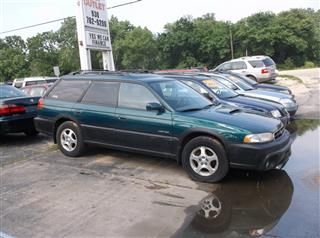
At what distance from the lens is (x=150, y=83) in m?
6.32

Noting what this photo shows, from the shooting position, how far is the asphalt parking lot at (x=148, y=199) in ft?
13.4

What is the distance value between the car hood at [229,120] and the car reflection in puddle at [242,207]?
79cm

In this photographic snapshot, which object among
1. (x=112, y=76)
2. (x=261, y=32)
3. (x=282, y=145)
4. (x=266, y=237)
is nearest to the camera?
(x=266, y=237)

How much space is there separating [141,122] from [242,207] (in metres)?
2.25

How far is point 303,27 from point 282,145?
2086 inches

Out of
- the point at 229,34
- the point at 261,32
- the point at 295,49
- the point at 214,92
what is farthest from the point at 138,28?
the point at 214,92

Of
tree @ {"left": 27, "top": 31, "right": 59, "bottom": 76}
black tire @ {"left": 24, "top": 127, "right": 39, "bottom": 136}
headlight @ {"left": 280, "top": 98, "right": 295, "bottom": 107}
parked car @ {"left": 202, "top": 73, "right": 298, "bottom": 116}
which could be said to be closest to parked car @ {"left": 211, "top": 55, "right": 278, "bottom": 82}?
parked car @ {"left": 202, "top": 73, "right": 298, "bottom": 116}

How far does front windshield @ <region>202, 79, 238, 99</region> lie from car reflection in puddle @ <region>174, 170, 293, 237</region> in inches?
141

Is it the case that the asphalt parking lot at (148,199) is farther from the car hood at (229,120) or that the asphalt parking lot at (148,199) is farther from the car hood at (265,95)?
the car hood at (265,95)

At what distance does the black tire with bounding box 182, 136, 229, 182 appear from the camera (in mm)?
5273

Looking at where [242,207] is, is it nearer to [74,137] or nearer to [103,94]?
[103,94]

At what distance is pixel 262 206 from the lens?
14.9ft

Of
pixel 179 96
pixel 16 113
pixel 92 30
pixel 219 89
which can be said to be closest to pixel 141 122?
pixel 179 96

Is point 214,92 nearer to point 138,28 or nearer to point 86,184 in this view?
point 86,184
